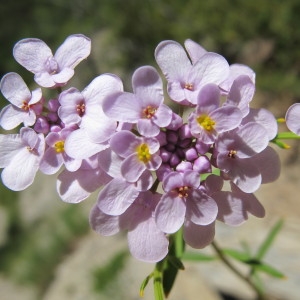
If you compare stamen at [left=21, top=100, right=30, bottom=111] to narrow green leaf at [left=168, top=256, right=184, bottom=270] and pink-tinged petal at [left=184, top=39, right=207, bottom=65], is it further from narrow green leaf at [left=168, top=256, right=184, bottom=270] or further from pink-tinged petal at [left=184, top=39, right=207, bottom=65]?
narrow green leaf at [left=168, top=256, right=184, bottom=270]

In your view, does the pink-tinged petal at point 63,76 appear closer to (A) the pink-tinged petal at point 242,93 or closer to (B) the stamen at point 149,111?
(B) the stamen at point 149,111

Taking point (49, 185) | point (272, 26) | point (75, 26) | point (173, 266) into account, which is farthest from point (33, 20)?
point (173, 266)

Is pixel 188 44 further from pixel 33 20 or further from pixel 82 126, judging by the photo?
pixel 33 20

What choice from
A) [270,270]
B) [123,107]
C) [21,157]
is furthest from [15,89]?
[270,270]

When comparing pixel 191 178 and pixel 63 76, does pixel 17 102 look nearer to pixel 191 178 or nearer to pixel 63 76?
pixel 63 76

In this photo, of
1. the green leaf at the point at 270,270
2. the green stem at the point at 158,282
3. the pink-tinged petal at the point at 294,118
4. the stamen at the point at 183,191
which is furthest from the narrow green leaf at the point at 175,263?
the green leaf at the point at 270,270

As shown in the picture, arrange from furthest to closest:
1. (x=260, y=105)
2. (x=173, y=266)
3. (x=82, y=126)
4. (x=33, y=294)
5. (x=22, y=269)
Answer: (x=22, y=269) → (x=33, y=294) → (x=260, y=105) → (x=173, y=266) → (x=82, y=126)
